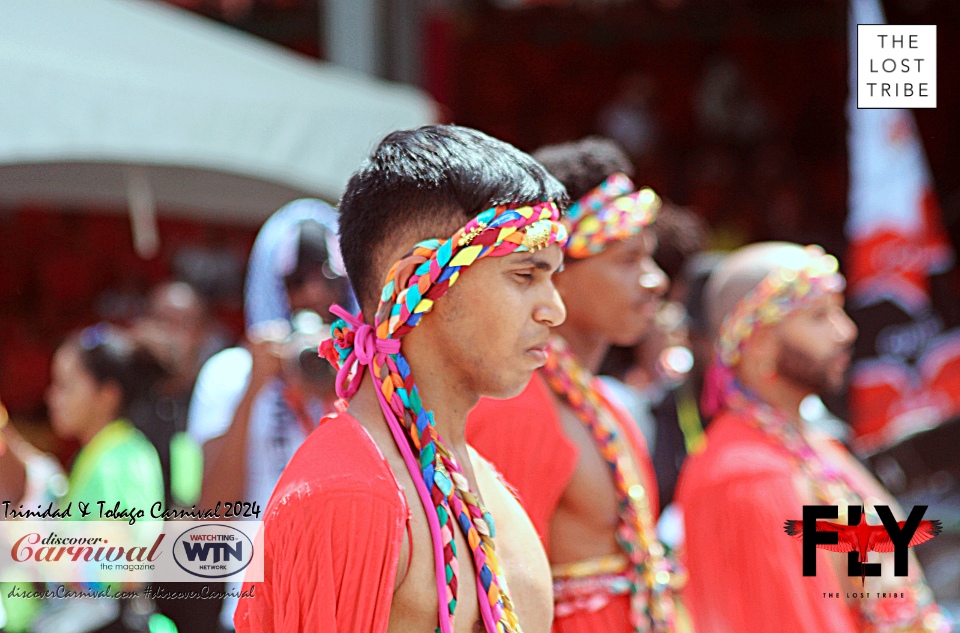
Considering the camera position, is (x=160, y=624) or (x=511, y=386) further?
(x=160, y=624)

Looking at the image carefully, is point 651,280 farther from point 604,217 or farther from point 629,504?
point 629,504

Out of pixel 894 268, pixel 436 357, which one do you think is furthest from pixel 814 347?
pixel 894 268

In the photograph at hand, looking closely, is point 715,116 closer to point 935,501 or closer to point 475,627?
point 935,501

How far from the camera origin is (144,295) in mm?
10992

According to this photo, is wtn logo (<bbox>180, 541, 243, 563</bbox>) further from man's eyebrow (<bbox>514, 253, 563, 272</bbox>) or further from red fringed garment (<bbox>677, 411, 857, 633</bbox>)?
red fringed garment (<bbox>677, 411, 857, 633</bbox>)

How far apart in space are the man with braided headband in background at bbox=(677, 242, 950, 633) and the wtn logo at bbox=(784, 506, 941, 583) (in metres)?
0.02

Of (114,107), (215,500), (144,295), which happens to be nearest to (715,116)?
(144,295)

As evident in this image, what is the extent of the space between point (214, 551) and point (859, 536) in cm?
172

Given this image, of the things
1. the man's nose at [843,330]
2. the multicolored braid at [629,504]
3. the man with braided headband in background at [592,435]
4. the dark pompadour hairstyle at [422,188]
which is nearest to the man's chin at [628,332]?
the man with braided headband in background at [592,435]

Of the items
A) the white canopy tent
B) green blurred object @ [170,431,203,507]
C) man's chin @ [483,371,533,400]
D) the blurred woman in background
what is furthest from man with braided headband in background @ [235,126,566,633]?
green blurred object @ [170,431,203,507]

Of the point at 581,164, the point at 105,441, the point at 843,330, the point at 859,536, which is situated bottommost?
the point at 859,536

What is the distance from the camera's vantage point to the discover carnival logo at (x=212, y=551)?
2305 millimetres

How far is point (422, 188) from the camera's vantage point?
6.07 ft

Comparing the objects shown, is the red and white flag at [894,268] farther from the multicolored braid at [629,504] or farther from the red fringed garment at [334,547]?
the red fringed garment at [334,547]
